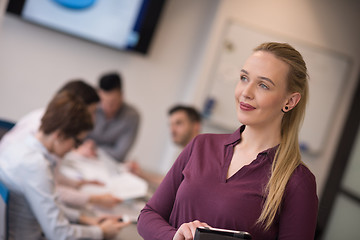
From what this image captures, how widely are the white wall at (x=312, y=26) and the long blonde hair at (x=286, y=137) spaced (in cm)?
366

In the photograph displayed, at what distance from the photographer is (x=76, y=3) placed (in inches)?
170

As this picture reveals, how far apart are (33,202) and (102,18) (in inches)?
117

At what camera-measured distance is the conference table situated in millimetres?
2279

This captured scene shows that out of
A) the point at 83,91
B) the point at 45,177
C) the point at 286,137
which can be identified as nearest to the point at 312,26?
the point at 83,91

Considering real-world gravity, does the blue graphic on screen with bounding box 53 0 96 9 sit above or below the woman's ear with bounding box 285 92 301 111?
above

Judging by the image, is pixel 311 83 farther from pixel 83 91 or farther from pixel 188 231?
pixel 188 231

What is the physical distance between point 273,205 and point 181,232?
23 centimetres

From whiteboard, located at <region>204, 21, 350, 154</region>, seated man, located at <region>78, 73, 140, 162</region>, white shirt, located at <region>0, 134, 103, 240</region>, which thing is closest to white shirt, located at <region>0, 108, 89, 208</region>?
white shirt, located at <region>0, 134, 103, 240</region>

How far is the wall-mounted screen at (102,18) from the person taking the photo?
13.8ft

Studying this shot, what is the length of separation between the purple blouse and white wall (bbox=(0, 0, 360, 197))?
3504 mm

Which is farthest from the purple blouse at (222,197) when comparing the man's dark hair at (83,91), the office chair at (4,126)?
the man's dark hair at (83,91)

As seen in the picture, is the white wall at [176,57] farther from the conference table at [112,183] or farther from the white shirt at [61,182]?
the white shirt at [61,182]

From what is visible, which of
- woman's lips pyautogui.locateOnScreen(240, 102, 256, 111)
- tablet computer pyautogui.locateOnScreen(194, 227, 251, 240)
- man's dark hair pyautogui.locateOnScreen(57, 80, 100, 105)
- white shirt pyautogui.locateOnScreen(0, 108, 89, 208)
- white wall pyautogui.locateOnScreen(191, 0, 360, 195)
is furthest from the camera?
white wall pyautogui.locateOnScreen(191, 0, 360, 195)

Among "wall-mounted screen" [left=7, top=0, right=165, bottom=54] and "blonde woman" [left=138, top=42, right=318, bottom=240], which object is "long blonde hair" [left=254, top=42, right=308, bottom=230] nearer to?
"blonde woman" [left=138, top=42, right=318, bottom=240]
